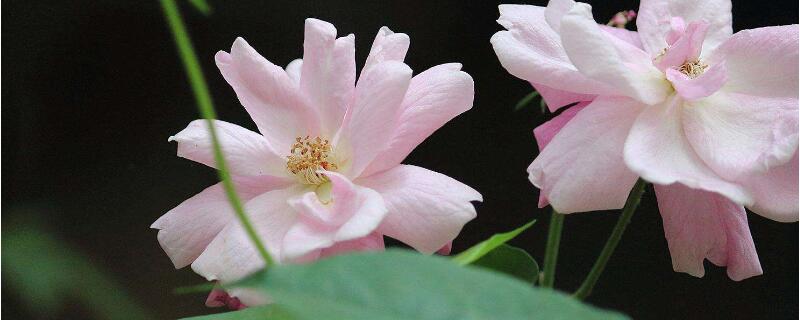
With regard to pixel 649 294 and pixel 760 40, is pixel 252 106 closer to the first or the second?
pixel 760 40

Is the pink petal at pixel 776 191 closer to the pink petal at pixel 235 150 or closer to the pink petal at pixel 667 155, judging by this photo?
the pink petal at pixel 667 155

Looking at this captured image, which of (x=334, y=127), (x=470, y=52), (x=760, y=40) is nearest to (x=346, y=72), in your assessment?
(x=334, y=127)

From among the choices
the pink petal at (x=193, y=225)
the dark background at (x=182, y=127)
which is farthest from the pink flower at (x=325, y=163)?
the dark background at (x=182, y=127)

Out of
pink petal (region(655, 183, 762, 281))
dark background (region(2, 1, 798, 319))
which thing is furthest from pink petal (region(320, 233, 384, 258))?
dark background (region(2, 1, 798, 319))

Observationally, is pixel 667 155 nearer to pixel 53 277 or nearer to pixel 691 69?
pixel 691 69

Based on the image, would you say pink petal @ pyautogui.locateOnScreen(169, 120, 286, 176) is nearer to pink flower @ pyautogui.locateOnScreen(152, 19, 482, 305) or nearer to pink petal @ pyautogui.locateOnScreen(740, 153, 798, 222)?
pink flower @ pyautogui.locateOnScreen(152, 19, 482, 305)

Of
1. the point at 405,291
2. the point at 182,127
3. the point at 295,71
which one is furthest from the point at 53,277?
the point at 405,291
